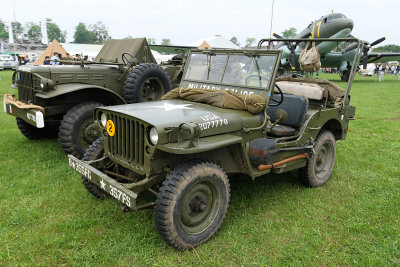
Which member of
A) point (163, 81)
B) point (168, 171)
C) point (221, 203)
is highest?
point (163, 81)

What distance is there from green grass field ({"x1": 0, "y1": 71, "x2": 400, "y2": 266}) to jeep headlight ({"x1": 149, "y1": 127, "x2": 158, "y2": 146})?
1.05 m

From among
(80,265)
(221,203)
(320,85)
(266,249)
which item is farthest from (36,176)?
(320,85)

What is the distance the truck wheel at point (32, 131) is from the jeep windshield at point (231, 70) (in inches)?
145

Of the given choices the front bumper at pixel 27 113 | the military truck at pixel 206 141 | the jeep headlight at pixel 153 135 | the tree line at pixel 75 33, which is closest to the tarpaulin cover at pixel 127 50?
the front bumper at pixel 27 113

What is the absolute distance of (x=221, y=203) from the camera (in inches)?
129

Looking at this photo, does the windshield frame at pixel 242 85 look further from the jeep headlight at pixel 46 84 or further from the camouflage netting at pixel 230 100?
the jeep headlight at pixel 46 84

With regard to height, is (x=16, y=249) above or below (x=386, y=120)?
below

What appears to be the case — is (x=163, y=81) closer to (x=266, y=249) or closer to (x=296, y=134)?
(x=296, y=134)

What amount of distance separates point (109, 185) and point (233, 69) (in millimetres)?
2124

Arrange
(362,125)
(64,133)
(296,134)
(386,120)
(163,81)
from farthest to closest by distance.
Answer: (386,120) < (362,125) < (163,81) < (64,133) < (296,134)

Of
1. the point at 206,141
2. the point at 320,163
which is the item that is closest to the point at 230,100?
the point at 206,141

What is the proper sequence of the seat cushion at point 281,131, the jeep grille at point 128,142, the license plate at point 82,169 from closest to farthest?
the jeep grille at point 128,142, the license plate at point 82,169, the seat cushion at point 281,131

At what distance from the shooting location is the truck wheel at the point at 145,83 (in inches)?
244

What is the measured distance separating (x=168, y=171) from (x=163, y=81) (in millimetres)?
3932
